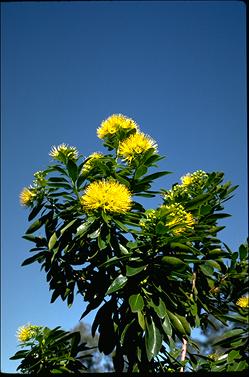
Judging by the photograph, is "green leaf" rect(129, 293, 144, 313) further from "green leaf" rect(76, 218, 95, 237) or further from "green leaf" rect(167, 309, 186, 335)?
"green leaf" rect(76, 218, 95, 237)

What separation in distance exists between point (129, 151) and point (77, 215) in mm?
516

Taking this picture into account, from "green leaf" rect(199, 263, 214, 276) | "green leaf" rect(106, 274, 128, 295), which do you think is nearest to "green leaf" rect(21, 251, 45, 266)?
"green leaf" rect(106, 274, 128, 295)

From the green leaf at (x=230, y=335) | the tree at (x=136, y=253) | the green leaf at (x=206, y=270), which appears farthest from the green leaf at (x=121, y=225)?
the green leaf at (x=230, y=335)

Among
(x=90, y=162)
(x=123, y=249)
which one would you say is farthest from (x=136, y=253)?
(x=90, y=162)

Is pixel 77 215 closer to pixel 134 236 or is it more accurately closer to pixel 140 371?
pixel 134 236

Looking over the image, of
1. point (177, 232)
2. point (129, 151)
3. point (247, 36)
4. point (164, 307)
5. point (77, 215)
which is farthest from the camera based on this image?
point (129, 151)

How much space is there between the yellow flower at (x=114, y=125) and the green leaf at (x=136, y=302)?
3.79 feet

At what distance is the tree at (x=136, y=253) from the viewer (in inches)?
89.6

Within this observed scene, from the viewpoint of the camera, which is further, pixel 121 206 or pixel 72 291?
pixel 72 291

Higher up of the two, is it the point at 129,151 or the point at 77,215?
the point at 129,151

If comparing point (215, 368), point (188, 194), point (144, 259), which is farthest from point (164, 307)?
point (188, 194)

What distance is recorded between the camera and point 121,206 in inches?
96.3

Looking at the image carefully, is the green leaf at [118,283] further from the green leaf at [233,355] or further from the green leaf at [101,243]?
the green leaf at [233,355]

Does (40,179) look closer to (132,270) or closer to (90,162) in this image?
(90,162)
